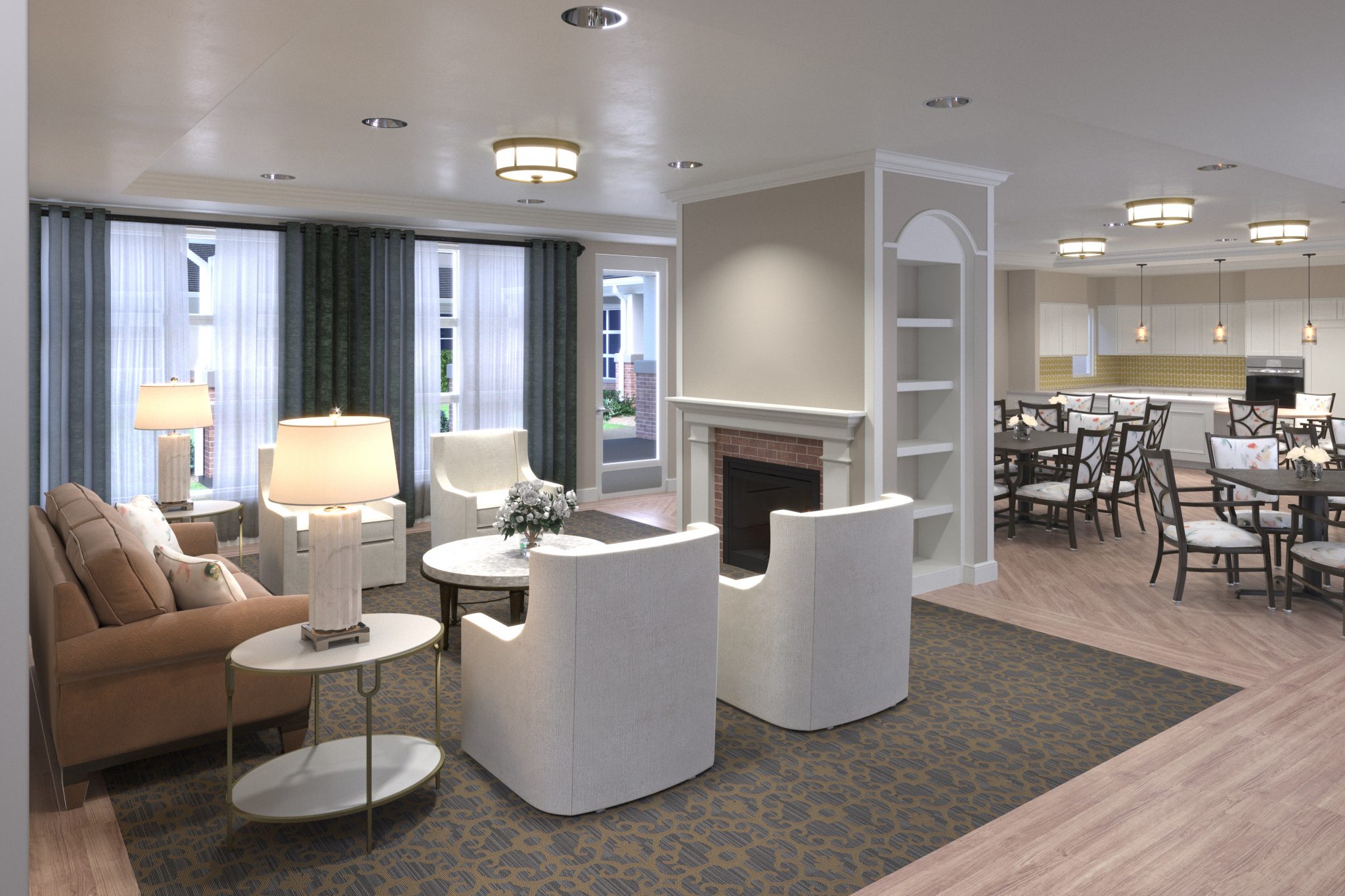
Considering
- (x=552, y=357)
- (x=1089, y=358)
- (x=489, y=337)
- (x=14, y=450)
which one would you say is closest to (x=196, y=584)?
(x=14, y=450)

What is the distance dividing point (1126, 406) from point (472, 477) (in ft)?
23.9

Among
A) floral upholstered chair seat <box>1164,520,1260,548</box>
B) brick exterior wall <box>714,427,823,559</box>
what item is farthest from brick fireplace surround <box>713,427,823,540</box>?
floral upholstered chair seat <box>1164,520,1260,548</box>

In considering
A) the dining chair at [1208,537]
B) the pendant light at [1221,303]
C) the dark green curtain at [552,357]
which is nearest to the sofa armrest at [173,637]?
the dining chair at [1208,537]

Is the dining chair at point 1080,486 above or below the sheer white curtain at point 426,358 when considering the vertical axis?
below

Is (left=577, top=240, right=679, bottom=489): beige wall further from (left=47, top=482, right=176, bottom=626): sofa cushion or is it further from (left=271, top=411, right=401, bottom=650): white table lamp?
(left=271, top=411, right=401, bottom=650): white table lamp

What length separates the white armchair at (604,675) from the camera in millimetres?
3045

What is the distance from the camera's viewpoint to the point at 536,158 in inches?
193

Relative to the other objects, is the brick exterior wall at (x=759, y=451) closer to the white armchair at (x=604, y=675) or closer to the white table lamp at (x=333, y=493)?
the white armchair at (x=604, y=675)

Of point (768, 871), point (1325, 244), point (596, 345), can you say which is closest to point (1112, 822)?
point (768, 871)

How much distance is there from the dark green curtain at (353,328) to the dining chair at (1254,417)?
8401 millimetres

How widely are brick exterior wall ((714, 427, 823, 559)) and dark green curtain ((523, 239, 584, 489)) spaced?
2490 millimetres

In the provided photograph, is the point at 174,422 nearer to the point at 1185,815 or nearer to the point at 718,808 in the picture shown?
the point at 718,808

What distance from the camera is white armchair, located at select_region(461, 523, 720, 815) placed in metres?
3.04

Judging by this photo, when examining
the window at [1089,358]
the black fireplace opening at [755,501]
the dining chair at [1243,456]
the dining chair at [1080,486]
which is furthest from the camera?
the window at [1089,358]
